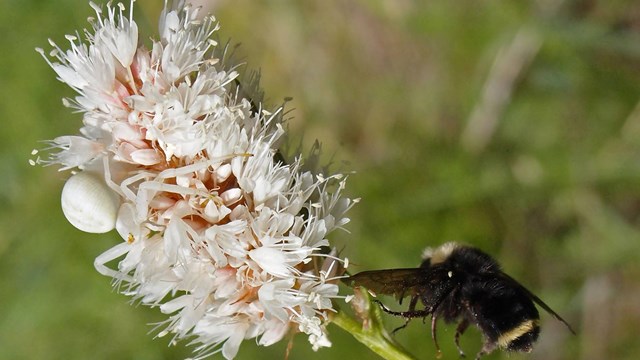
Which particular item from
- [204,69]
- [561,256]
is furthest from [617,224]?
[204,69]

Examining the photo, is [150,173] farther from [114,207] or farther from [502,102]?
[502,102]

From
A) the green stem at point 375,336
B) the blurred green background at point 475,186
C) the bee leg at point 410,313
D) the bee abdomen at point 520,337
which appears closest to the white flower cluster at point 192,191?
the green stem at point 375,336

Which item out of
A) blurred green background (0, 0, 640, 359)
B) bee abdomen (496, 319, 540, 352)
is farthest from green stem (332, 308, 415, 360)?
blurred green background (0, 0, 640, 359)

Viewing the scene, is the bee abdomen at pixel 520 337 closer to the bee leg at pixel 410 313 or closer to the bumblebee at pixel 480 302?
the bumblebee at pixel 480 302

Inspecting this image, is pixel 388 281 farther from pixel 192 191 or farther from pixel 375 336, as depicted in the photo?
pixel 192 191

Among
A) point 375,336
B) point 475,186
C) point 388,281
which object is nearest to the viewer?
point 388,281

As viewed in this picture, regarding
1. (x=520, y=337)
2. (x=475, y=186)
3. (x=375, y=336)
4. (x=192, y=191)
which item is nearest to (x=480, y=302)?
(x=520, y=337)

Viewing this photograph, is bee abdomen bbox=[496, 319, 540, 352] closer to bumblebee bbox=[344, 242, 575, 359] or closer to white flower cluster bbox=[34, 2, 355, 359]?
bumblebee bbox=[344, 242, 575, 359]
